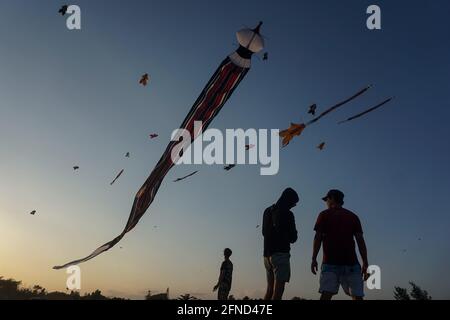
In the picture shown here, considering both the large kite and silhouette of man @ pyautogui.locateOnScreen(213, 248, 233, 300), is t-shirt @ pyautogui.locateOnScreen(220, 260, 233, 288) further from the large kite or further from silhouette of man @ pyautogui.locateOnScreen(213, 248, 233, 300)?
the large kite

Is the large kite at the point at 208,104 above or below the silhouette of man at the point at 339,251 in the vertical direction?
above

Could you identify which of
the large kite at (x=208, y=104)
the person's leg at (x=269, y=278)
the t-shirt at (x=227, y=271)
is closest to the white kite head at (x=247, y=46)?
the large kite at (x=208, y=104)

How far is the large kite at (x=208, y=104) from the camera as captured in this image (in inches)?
320

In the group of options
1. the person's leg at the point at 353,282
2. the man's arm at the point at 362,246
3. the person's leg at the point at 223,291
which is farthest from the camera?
the person's leg at the point at 223,291

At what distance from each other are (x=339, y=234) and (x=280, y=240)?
1251 mm

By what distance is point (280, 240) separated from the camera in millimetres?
7371

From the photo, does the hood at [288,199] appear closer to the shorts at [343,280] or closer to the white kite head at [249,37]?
the shorts at [343,280]

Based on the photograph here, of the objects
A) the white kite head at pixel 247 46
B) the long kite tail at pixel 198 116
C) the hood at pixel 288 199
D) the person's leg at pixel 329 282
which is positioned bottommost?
the person's leg at pixel 329 282

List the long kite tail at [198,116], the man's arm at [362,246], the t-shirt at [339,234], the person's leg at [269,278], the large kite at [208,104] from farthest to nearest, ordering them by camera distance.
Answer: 1. the long kite tail at [198,116]
2. the large kite at [208,104]
3. the person's leg at [269,278]
4. the man's arm at [362,246]
5. the t-shirt at [339,234]

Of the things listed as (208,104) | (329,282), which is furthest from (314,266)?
(208,104)

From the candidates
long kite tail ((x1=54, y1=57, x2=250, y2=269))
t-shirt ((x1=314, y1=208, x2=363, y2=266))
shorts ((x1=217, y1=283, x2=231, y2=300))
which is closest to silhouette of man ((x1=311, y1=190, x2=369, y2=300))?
t-shirt ((x1=314, y1=208, x2=363, y2=266))
